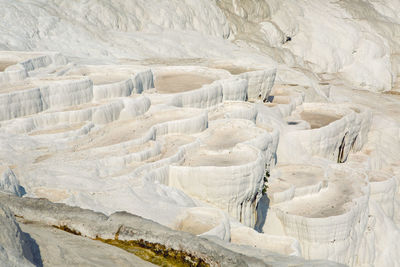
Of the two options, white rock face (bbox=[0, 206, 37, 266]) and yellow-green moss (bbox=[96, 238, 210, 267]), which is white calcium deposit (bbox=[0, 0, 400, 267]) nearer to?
white rock face (bbox=[0, 206, 37, 266])

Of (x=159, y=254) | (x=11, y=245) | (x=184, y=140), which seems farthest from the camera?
(x=184, y=140)

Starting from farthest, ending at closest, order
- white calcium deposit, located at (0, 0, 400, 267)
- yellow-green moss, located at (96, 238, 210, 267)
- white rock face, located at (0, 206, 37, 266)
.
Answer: white calcium deposit, located at (0, 0, 400, 267) < yellow-green moss, located at (96, 238, 210, 267) < white rock face, located at (0, 206, 37, 266)

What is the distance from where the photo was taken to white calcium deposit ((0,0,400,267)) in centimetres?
1220

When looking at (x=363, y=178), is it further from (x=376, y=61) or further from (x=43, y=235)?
(x=376, y=61)

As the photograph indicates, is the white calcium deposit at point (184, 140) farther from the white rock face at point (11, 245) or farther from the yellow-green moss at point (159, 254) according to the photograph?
the yellow-green moss at point (159, 254)

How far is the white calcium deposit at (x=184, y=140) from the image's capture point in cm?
1220

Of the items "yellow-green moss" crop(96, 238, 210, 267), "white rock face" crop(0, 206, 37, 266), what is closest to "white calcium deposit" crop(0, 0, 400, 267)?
"white rock face" crop(0, 206, 37, 266)

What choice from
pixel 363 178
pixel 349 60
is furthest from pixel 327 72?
pixel 363 178

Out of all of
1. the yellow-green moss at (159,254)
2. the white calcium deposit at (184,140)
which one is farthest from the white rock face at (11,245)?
the yellow-green moss at (159,254)

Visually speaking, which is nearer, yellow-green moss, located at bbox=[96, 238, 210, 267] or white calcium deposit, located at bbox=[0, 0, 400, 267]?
yellow-green moss, located at bbox=[96, 238, 210, 267]

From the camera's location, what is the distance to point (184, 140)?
16.3 m

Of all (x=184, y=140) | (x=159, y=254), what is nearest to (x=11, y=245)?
(x=159, y=254)

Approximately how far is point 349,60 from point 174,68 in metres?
25.4

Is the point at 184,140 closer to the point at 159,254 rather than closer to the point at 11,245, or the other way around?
the point at 159,254
